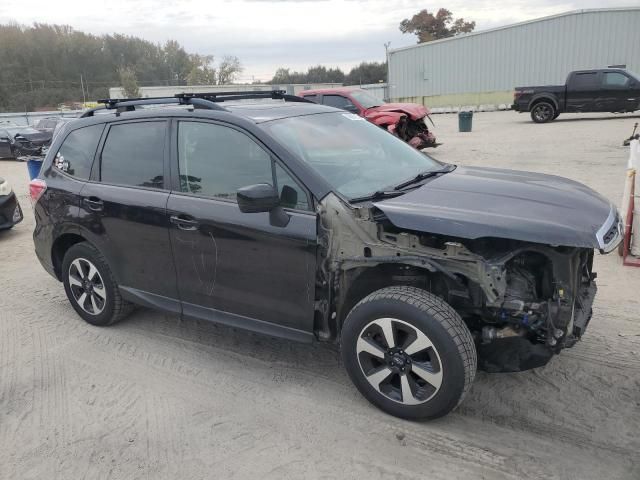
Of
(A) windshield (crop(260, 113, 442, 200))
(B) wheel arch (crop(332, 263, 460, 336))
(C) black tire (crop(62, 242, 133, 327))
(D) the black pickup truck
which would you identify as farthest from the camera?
(D) the black pickup truck

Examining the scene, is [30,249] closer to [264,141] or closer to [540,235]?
[264,141]

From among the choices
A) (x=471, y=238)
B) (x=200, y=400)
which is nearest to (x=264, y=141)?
(x=471, y=238)

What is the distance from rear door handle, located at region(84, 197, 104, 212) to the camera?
422cm

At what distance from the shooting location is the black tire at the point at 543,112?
21.3m

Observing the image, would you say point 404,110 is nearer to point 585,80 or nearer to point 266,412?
point 266,412

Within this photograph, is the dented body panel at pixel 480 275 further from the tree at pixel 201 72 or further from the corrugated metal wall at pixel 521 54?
the tree at pixel 201 72

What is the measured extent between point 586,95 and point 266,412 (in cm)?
→ 2160

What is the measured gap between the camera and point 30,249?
7465 mm

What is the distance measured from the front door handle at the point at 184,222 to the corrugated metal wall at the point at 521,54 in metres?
36.1

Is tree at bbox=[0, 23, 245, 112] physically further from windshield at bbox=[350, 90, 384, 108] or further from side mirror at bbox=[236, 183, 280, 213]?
side mirror at bbox=[236, 183, 280, 213]

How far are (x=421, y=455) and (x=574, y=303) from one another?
4.11ft

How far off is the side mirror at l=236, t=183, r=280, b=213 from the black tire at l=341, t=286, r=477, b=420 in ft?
2.68

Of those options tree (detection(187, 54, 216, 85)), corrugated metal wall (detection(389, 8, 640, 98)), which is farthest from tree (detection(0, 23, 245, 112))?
corrugated metal wall (detection(389, 8, 640, 98))

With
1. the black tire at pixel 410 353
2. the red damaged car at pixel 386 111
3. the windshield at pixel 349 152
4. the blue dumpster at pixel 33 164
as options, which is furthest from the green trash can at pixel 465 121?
the black tire at pixel 410 353
